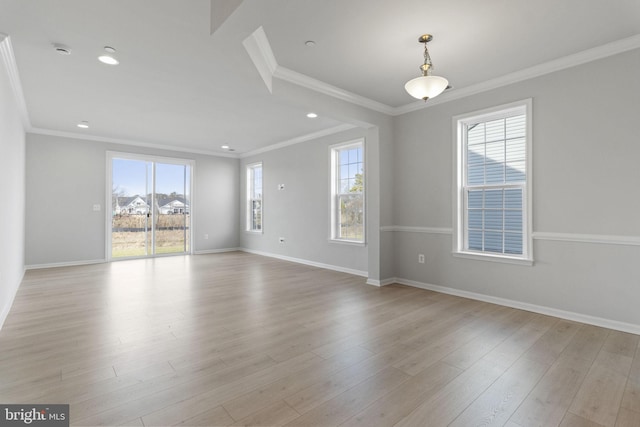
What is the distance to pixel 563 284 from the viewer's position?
3.33 m

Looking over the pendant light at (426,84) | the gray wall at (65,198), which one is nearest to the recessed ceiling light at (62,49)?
the pendant light at (426,84)

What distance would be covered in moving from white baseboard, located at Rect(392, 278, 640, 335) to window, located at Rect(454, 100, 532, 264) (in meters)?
0.51

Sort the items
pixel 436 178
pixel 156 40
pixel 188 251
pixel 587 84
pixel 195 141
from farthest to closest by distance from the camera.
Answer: pixel 188 251
pixel 195 141
pixel 436 178
pixel 587 84
pixel 156 40

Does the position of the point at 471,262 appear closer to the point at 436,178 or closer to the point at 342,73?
the point at 436,178

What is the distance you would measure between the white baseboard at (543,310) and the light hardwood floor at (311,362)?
12cm

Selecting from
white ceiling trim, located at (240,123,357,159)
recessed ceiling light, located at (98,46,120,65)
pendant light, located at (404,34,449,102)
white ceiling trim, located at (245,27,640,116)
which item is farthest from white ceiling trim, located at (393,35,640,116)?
recessed ceiling light, located at (98,46,120,65)

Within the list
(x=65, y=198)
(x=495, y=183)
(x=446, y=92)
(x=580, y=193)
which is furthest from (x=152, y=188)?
(x=580, y=193)

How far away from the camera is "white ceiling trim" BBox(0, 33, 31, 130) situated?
273 cm

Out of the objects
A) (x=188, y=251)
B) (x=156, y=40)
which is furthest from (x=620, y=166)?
(x=188, y=251)

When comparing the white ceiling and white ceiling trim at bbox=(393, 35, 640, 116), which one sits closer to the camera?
the white ceiling

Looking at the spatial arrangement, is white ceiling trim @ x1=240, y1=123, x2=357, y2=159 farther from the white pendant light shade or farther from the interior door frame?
the white pendant light shade

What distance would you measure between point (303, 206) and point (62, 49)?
4.47 metres

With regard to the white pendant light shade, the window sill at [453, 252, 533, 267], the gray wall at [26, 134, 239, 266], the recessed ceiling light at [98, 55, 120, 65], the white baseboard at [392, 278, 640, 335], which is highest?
the recessed ceiling light at [98, 55, 120, 65]

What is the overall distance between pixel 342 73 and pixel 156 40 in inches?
76.3
